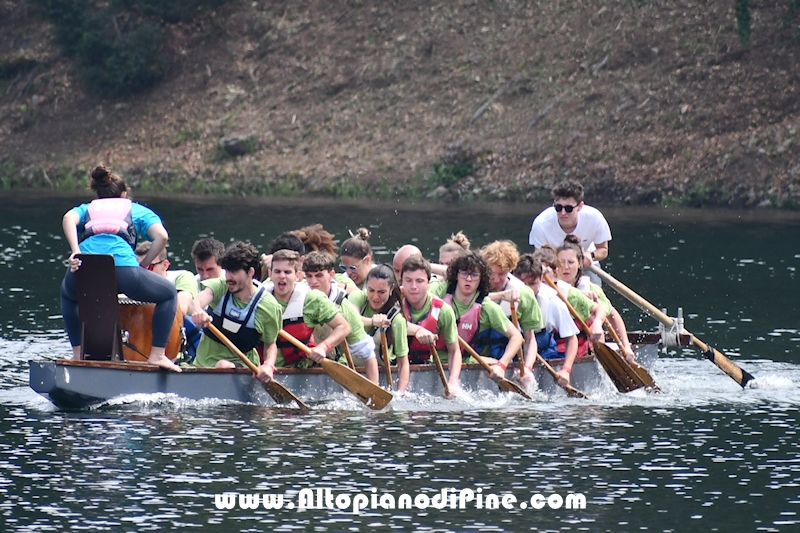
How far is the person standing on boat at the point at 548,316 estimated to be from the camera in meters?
15.2

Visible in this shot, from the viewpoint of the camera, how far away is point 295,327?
1401 centimetres

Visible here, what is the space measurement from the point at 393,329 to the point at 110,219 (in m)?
2.75

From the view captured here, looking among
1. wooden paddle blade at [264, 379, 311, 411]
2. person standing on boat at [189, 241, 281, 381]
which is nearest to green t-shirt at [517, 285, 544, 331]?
wooden paddle blade at [264, 379, 311, 411]

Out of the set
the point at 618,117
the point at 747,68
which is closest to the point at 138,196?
the point at 618,117

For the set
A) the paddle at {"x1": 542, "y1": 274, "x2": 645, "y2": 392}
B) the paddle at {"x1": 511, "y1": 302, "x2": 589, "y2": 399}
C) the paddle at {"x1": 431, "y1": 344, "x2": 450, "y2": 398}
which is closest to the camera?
the paddle at {"x1": 431, "y1": 344, "x2": 450, "y2": 398}

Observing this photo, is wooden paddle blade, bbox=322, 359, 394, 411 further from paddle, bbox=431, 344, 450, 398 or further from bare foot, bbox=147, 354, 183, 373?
bare foot, bbox=147, 354, 183, 373

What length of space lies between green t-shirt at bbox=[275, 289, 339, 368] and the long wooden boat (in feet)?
1.73

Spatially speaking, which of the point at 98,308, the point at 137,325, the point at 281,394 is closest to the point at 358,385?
the point at 281,394

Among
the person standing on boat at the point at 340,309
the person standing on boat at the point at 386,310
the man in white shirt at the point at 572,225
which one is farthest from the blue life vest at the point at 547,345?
the person standing on boat at the point at 340,309

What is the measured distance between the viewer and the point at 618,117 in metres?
40.7

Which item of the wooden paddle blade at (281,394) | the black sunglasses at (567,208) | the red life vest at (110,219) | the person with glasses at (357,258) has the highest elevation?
the black sunglasses at (567,208)

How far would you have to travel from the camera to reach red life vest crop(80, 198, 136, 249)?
1323 cm

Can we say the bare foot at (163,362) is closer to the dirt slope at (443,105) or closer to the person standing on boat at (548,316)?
the person standing on boat at (548,316)

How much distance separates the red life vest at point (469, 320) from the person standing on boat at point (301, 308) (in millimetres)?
1497
